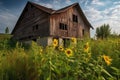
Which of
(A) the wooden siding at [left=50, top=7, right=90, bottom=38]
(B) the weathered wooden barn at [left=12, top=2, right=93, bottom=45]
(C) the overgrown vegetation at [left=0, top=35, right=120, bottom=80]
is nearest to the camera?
(C) the overgrown vegetation at [left=0, top=35, right=120, bottom=80]

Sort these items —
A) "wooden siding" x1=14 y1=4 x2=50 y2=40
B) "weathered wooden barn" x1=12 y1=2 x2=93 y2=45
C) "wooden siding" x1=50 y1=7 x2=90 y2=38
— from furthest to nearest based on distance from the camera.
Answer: "wooden siding" x1=14 y1=4 x2=50 y2=40 < "wooden siding" x1=50 y1=7 x2=90 y2=38 < "weathered wooden barn" x1=12 y1=2 x2=93 y2=45

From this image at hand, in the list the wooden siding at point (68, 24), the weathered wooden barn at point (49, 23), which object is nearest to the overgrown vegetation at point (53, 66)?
the weathered wooden barn at point (49, 23)

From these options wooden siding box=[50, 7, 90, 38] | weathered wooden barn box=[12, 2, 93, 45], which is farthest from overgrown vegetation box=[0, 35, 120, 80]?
wooden siding box=[50, 7, 90, 38]

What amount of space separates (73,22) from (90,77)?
79.5 feet

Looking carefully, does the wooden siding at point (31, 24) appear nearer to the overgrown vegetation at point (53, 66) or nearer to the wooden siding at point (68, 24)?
the wooden siding at point (68, 24)

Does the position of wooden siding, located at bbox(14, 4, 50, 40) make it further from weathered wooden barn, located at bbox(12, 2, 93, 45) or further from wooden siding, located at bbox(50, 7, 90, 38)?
wooden siding, located at bbox(50, 7, 90, 38)

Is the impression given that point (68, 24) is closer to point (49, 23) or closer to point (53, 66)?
point (49, 23)

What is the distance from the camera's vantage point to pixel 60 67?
3.38 m

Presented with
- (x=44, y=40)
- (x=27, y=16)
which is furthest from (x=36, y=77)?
(x=27, y=16)

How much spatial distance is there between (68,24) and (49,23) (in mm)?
3402

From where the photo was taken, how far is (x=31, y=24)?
27.9 metres

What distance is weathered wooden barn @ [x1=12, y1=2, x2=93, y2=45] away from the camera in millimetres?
24297

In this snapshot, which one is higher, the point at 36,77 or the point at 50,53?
the point at 50,53

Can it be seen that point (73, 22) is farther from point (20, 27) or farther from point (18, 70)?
point (18, 70)
